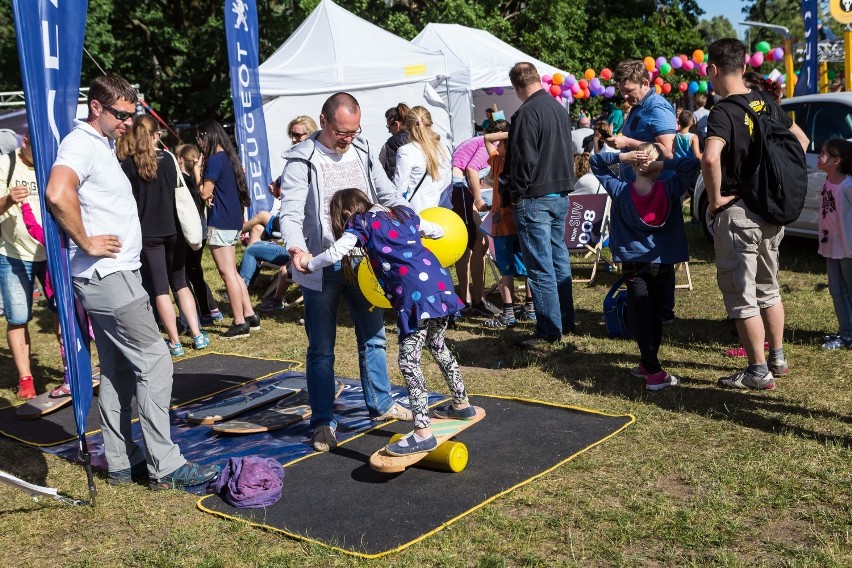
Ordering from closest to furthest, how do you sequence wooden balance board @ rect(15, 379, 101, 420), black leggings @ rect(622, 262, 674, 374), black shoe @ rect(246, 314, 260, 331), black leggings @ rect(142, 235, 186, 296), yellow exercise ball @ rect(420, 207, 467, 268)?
yellow exercise ball @ rect(420, 207, 467, 268) → black leggings @ rect(622, 262, 674, 374) → wooden balance board @ rect(15, 379, 101, 420) → black leggings @ rect(142, 235, 186, 296) → black shoe @ rect(246, 314, 260, 331)

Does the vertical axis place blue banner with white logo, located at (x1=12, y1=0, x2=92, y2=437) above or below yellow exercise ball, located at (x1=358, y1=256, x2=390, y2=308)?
above

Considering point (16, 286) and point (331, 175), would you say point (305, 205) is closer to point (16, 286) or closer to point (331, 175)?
point (331, 175)

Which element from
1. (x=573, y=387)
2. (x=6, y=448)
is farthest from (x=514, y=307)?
(x=6, y=448)

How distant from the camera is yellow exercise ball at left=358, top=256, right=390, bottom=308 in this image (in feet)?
16.1

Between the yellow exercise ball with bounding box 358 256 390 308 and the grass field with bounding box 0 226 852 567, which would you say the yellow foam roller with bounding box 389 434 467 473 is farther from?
the yellow exercise ball with bounding box 358 256 390 308

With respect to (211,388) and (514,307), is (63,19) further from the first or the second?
(514,307)

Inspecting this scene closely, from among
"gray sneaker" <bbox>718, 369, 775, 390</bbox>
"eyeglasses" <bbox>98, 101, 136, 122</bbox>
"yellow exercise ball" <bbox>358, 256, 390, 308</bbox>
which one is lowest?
"gray sneaker" <bbox>718, 369, 775, 390</bbox>

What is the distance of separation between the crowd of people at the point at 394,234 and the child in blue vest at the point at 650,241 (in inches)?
0.5

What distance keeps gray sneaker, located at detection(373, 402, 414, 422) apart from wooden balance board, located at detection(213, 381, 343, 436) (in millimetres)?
338

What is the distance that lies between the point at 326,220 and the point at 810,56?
12937 mm

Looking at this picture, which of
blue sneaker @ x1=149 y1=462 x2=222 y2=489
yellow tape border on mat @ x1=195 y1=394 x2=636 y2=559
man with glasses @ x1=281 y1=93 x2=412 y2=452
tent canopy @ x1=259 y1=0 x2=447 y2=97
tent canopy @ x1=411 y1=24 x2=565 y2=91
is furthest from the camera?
tent canopy @ x1=411 y1=24 x2=565 y2=91

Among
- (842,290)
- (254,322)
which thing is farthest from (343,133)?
(254,322)

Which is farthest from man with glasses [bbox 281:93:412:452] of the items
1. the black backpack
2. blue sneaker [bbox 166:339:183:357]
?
blue sneaker [bbox 166:339:183:357]

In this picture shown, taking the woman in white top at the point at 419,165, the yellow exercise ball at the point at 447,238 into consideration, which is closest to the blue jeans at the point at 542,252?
the woman in white top at the point at 419,165
